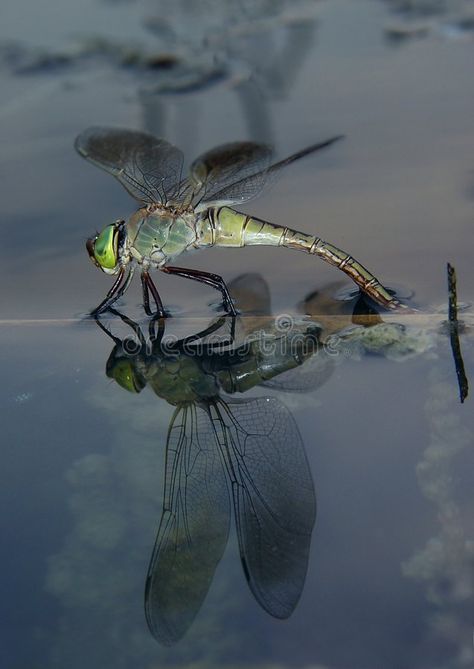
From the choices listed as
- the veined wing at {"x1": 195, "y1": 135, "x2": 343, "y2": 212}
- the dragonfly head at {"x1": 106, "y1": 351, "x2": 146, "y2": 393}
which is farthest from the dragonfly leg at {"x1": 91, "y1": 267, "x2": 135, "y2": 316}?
the veined wing at {"x1": 195, "y1": 135, "x2": 343, "y2": 212}

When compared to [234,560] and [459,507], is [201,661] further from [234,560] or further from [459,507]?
[459,507]

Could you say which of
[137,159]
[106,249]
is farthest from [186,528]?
[137,159]

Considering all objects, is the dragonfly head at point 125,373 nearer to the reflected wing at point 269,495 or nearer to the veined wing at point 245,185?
the reflected wing at point 269,495

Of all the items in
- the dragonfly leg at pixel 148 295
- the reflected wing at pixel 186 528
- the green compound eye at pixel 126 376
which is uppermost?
the dragonfly leg at pixel 148 295

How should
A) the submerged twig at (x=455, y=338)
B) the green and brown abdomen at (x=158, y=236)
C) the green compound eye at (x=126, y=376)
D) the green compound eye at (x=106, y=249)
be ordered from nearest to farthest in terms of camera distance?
1. the submerged twig at (x=455, y=338)
2. the green compound eye at (x=126, y=376)
3. the green compound eye at (x=106, y=249)
4. the green and brown abdomen at (x=158, y=236)

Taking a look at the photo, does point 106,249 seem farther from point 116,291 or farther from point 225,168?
point 225,168

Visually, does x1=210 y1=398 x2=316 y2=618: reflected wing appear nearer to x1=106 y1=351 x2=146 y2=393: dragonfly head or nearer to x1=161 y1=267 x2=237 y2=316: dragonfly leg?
x1=106 y1=351 x2=146 y2=393: dragonfly head

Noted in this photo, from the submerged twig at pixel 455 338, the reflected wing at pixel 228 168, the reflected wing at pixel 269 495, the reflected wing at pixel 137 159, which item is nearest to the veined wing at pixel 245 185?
the reflected wing at pixel 228 168
